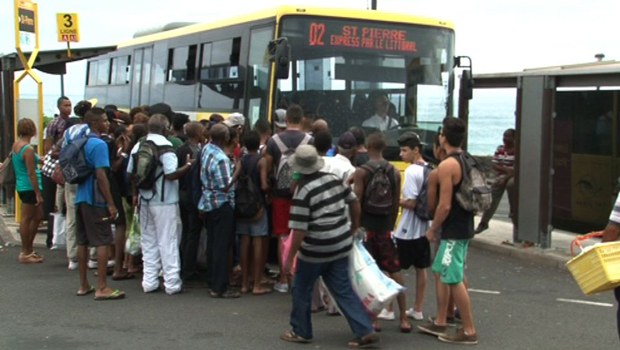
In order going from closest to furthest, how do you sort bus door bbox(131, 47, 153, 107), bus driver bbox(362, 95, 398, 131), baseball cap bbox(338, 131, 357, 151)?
baseball cap bbox(338, 131, 357, 151)
bus driver bbox(362, 95, 398, 131)
bus door bbox(131, 47, 153, 107)

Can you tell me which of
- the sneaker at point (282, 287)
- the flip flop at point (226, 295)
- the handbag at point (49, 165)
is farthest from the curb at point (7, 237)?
the sneaker at point (282, 287)

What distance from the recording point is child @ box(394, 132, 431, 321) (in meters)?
7.77

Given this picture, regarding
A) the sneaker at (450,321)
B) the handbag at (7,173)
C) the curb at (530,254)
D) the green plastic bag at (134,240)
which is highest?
the handbag at (7,173)

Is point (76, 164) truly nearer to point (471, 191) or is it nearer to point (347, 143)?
point (347, 143)

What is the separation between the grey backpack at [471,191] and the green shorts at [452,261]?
30cm

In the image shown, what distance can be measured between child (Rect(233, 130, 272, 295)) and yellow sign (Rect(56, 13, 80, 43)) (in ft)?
25.7

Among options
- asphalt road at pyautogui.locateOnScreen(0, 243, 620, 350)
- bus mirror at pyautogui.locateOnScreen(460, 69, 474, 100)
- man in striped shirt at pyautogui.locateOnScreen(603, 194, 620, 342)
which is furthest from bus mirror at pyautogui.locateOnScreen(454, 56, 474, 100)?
man in striped shirt at pyautogui.locateOnScreen(603, 194, 620, 342)

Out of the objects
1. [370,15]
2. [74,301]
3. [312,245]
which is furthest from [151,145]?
[370,15]

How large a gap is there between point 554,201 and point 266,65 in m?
4.60

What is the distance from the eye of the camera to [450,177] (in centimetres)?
701

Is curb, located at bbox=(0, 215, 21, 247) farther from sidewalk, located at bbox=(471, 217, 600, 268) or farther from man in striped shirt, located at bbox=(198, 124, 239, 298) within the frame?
sidewalk, located at bbox=(471, 217, 600, 268)

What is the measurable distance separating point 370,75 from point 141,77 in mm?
7923

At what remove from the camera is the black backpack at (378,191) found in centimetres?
760

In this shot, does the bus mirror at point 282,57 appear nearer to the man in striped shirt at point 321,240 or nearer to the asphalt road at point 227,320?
the asphalt road at point 227,320
